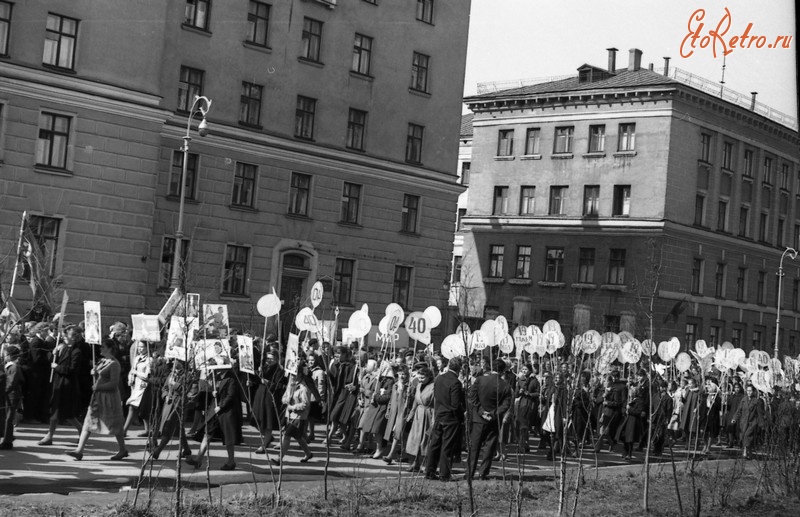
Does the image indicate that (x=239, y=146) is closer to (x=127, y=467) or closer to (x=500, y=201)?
(x=127, y=467)

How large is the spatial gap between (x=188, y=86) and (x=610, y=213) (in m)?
27.2

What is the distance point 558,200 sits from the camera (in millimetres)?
59469

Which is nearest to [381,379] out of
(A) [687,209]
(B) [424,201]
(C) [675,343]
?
(C) [675,343]

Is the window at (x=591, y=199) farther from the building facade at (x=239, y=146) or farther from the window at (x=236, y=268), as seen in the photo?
the window at (x=236, y=268)

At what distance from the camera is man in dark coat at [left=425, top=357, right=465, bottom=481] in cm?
1636

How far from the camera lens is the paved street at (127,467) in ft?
44.3

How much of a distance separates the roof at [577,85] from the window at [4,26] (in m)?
29.8

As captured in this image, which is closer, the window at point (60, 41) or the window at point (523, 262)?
the window at point (60, 41)

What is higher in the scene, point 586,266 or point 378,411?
point 586,266

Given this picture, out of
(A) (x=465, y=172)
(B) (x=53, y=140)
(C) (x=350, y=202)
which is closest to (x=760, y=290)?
(C) (x=350, y=202)

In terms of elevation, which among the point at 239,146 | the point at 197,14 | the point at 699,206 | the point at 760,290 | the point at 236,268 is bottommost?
the point at 236,268

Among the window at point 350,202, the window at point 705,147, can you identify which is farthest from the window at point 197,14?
the window at point 705,147

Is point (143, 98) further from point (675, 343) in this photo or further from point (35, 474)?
point (35, 474)

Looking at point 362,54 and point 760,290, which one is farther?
point 760,290
